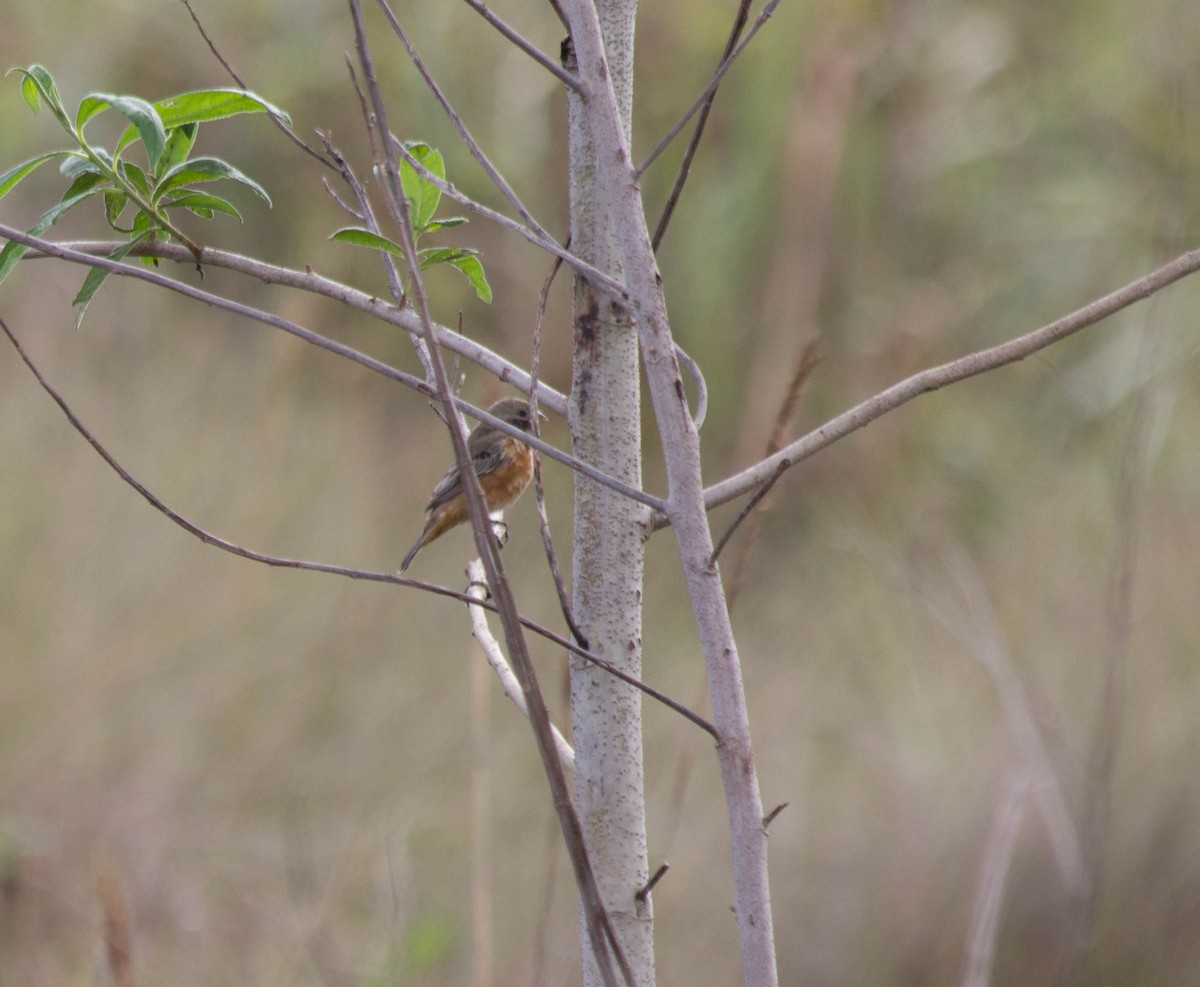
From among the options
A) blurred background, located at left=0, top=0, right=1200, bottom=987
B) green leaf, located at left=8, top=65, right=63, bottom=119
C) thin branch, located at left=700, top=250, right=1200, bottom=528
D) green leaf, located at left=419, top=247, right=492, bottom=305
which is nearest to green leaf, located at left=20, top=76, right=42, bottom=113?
green leaf, located at left=8, top=65, right=63, bottom=119

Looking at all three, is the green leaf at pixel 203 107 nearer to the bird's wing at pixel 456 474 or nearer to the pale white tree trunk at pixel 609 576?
the pale white tree trunk at pixel 609 576

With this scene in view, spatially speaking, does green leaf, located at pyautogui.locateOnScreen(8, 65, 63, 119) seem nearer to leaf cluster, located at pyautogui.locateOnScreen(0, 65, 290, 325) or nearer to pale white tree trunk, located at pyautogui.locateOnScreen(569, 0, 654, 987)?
leaf cluster, located at pyautogui.locateOnScreen(0, 65, 290, 325)

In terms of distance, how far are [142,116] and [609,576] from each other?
1.61ft

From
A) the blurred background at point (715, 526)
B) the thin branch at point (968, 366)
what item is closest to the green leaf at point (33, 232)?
the thin branch at point (968, 366)

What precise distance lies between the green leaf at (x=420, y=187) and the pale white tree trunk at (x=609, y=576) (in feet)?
0.56

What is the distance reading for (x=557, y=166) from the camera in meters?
6.37

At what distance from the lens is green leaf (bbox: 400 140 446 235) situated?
1.18 meters

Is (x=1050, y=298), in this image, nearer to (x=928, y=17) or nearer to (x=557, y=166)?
(x=928, y=17)

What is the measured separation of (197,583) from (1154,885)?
308 centimetres

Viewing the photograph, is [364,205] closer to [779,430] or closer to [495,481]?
[779,430]

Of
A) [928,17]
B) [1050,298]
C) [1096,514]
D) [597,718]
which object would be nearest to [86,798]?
[597,718]

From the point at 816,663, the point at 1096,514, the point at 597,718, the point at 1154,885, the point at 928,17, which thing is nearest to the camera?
the point at 597,718

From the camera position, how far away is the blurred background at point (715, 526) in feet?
11.7

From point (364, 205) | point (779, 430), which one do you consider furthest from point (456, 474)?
point (364, 205)
